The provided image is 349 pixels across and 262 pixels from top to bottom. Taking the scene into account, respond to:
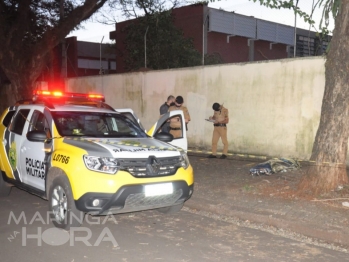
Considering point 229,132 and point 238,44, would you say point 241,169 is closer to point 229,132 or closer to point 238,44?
point 229,132

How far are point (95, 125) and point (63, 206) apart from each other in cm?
150

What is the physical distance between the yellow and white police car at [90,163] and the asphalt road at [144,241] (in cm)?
33

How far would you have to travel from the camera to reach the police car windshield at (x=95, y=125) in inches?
236

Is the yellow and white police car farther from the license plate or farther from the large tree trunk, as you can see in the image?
the large tree trunk

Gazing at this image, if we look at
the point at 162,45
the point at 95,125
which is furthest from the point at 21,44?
the point at 95,125

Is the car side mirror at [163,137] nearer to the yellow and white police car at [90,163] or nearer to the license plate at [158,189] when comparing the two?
the yellow and white police car at [90,163]

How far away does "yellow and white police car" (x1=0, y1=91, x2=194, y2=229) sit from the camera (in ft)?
16.4

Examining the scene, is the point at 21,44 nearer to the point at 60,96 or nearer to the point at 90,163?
the point at 60,96

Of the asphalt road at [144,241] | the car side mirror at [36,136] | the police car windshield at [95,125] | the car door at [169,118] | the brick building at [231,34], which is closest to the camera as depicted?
the asphalt road at [144,241]

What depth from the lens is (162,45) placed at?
16.6 m

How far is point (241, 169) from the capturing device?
9609 mm

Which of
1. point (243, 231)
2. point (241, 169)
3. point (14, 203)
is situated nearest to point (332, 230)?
point (243, 231)

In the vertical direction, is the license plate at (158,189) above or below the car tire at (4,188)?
above

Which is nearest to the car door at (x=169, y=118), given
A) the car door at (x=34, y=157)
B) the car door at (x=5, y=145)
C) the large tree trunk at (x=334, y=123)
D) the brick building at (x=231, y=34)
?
the car door at (x=34, y=157)
